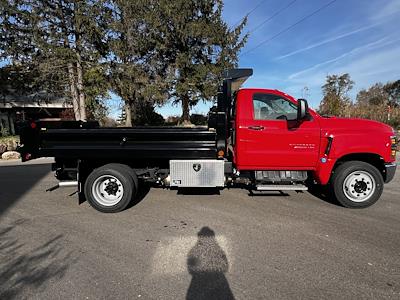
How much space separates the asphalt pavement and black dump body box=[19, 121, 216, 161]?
1.05 metres

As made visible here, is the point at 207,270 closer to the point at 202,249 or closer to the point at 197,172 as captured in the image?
the point at 202,249

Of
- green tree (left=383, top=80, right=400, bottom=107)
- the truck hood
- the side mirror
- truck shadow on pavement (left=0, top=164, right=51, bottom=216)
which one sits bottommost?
truck shadow on pavement (left=0, top=164, right=51, bottom=216)

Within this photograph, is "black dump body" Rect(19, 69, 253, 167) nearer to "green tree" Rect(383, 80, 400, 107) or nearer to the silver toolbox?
the silver toolbox

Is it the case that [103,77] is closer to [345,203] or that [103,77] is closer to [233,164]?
[233,164]

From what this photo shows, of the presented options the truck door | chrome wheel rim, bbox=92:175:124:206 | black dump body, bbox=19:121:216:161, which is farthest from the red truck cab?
chrome wheel rim, bbox=92:175:124:206

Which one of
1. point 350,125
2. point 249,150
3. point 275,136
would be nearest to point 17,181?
point 249,150

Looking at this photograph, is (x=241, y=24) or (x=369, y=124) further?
(x=241, y=24)

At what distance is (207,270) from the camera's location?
339 centimetres

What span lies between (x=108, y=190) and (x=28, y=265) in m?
2.13

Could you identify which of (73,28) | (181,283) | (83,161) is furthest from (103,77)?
(181,283)

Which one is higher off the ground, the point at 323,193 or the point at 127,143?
the point at 127,143

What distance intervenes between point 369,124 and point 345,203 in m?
1.55

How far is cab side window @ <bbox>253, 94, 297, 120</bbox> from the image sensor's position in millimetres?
5496

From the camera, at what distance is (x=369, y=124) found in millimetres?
5438
